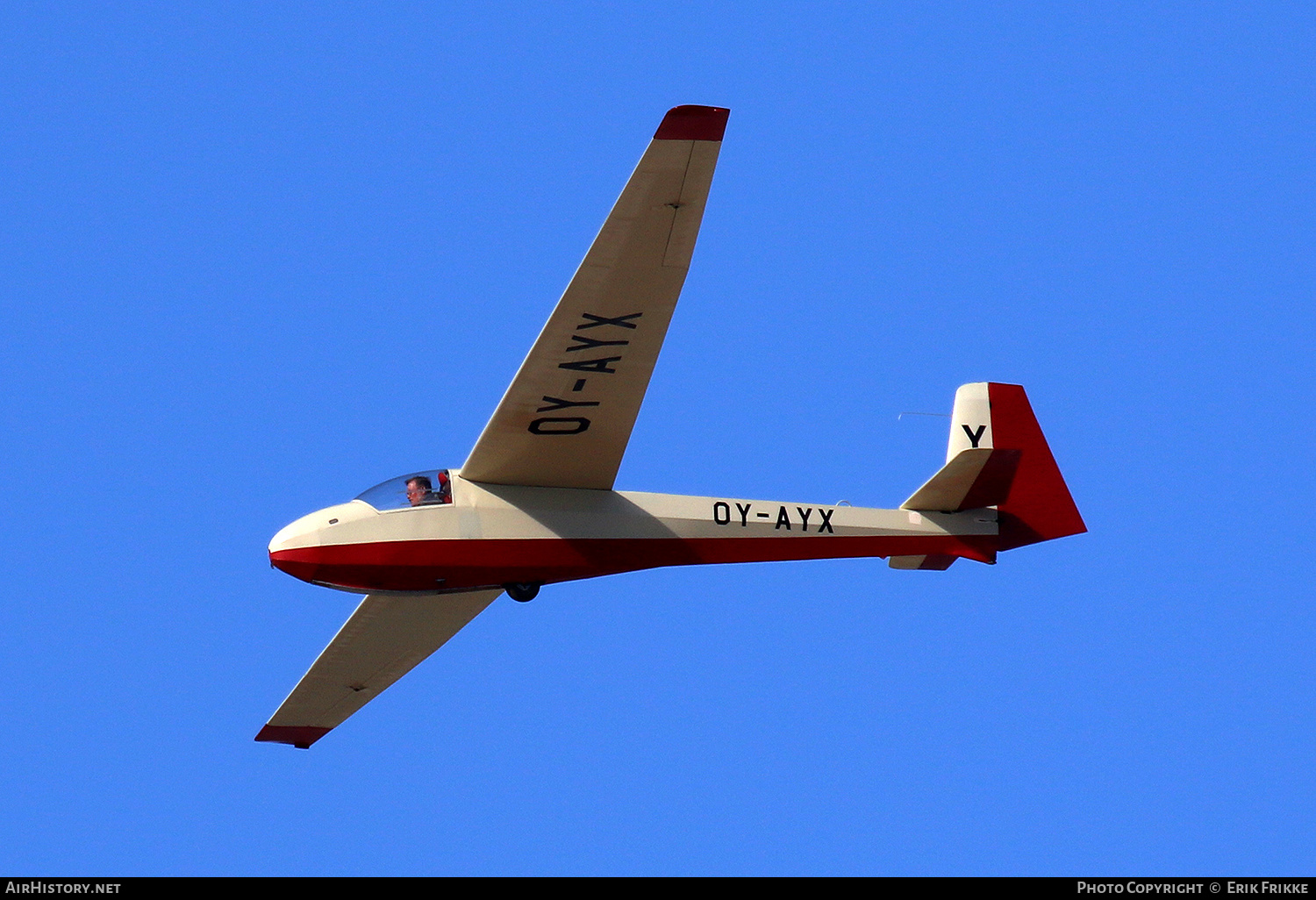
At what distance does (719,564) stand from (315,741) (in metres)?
7.64

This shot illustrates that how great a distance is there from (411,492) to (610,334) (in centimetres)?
330

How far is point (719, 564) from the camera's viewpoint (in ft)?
68.9

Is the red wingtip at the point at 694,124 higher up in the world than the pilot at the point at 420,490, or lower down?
higher up

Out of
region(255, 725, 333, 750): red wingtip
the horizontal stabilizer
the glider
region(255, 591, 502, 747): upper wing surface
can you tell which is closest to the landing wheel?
the glider

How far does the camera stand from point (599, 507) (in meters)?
20.4

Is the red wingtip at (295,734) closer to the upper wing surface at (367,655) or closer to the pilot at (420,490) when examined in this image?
the upper wing surface at (367,655)

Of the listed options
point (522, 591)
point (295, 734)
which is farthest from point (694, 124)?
point (295, 734)

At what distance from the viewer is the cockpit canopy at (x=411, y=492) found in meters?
19.9

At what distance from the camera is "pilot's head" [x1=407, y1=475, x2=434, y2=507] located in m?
19.9

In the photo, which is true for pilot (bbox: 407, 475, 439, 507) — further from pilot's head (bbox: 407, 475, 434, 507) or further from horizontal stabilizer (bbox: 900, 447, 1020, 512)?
horizontal stabilizer (bbox: 900, 447, 1020, 512)

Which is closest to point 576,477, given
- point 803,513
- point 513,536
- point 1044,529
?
point 513,536

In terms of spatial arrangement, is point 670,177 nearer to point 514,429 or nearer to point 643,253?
point 643,253

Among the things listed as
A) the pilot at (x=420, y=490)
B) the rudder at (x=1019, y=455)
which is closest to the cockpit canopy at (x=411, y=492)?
the pilot at (x=420, y=490)
